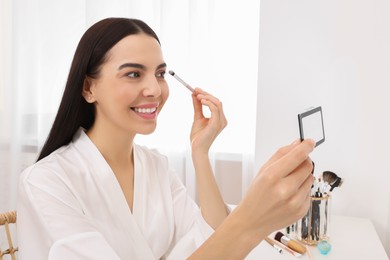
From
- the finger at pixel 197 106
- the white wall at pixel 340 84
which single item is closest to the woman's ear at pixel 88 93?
the finger at pixel 197 106

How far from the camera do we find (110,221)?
922 millimetres

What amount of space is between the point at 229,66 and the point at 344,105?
0.62 meters

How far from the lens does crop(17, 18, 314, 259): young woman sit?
0.79m

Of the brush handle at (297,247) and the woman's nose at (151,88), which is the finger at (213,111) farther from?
the brush handle at (297,247)

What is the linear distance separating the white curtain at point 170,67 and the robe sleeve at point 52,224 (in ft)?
3.65

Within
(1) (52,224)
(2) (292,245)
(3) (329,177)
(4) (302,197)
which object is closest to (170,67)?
(3) (329,177)

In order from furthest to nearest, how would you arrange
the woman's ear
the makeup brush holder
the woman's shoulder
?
the makeup brush holder < the woman's ear < the woman's shoulder

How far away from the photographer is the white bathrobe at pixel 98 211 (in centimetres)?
75

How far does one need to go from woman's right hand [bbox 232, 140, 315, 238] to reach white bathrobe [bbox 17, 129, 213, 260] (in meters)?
0.34

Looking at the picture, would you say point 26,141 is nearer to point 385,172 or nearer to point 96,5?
point 96,5

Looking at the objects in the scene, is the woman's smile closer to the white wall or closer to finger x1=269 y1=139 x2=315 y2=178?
finger x1=269 y1=139 x2=315 y2=178

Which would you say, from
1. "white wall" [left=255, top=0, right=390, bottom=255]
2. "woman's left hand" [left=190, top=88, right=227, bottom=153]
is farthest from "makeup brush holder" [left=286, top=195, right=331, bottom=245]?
"woman's left hand" [left=190, top=88, right=227, bottom=153]

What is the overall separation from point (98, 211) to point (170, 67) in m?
1.12

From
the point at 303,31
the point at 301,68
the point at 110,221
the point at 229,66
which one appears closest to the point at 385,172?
the point at 301,68
